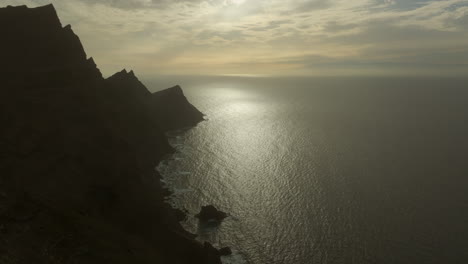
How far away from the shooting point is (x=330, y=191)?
72.2 meters

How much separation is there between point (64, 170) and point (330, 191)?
59977 mm

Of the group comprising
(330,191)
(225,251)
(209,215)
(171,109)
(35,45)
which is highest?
(35,45)

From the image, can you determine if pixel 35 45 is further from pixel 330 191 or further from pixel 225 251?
pixel 330 191

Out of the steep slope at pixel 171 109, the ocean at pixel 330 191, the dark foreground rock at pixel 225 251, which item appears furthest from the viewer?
the steep slope at pixel 171 109

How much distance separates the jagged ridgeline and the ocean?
1567 cm

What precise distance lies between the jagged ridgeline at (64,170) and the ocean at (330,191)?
51.4 ft

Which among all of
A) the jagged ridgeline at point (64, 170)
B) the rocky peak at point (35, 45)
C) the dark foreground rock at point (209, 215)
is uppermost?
the rocky peak at point (35, 45)

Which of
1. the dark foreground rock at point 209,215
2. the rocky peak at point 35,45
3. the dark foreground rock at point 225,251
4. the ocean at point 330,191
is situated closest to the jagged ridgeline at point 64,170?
the rocky peak at point 35,45

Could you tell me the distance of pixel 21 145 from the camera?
1607 inches

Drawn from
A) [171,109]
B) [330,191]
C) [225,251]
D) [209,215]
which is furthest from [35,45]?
[171,109]

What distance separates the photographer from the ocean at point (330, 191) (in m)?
50.2

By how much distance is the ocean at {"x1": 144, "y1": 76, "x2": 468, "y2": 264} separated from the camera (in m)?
50.2

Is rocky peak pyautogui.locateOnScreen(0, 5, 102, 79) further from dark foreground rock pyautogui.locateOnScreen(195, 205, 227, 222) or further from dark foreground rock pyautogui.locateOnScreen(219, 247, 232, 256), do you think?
dark foreground rock pyautogui.locateOnScreen(219, 247, 232, 256)

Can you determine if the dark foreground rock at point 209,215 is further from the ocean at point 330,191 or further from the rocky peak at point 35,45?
the rocky peak at point 35,45
